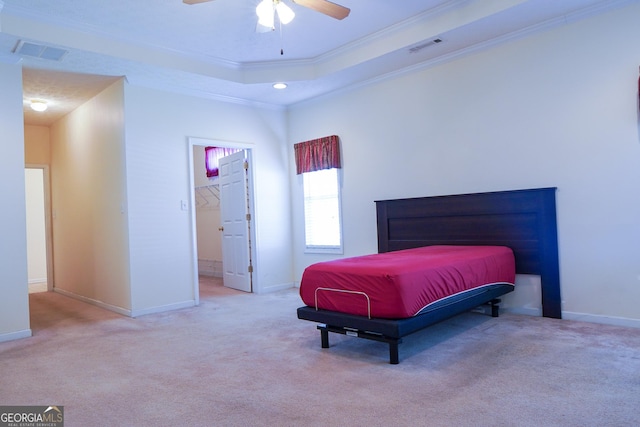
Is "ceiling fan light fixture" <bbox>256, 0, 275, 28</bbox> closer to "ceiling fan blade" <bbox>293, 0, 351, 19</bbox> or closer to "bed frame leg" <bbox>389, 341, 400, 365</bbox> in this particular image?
"ceiling fan blade" <bbox>293, 0, 351, 19</bbox>

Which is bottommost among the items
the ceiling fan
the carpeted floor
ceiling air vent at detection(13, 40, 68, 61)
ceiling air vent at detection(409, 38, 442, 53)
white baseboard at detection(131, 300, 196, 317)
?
the carpeted floor

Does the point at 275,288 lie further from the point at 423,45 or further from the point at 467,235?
the point at 423,45

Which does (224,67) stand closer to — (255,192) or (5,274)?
(255,192)

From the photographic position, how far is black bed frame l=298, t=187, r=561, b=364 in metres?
2.97

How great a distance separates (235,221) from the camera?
631cm

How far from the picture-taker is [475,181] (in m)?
4.44

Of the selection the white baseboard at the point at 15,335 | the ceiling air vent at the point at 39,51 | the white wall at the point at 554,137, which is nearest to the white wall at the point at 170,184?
the ceiling air vent at the point at 39,51

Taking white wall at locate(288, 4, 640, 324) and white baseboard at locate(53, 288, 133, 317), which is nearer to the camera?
→ white wall at locate(288, 4, 640, 324)

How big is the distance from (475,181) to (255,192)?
304cm

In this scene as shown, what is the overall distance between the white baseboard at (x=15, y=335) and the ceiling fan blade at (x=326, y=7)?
3938mm

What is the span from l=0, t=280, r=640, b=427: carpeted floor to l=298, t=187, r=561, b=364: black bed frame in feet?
0.83

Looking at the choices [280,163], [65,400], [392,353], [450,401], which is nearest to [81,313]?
[65,400]

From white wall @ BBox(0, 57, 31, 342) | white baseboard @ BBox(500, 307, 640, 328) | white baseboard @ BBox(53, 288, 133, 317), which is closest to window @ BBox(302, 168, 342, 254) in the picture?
white baseboard @ BBox(500, 307, 640, 328)

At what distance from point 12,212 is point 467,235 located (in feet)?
15.1
